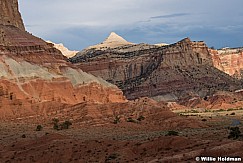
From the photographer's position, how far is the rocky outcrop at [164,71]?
122938 mm

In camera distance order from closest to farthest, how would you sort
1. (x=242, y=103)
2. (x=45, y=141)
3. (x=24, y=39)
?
(x=45, y=141) → (x=24, y=39) → (x=242, y=103)

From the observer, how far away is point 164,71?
419 feet

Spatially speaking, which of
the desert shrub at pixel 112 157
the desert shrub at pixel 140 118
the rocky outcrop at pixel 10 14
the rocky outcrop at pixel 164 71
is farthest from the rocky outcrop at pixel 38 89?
the rocky outcrop at pixel 164 71

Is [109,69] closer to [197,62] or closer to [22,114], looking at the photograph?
[197,62]

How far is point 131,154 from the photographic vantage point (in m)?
24.5

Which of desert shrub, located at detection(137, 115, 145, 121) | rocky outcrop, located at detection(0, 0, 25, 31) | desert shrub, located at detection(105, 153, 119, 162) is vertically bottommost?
desert shrub, located at detection(137, 115, 145, 121)

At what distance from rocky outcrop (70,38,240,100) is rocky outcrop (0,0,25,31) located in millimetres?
47575

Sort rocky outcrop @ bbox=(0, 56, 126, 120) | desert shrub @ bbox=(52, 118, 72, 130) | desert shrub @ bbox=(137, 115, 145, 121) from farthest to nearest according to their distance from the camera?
1. desert shrub @ bbox=(137, 115, 145, 121)
2. rocky outcrop @ bbox=(0, 56, 126, 120)
3. desert shrub @ bbox=(52, 118, 72, 130)

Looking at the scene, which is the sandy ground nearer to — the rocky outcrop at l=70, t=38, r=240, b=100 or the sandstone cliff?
the sandstone cliff

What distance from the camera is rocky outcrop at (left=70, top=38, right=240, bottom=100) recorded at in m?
123

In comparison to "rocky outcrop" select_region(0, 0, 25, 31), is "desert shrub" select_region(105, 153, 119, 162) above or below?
below

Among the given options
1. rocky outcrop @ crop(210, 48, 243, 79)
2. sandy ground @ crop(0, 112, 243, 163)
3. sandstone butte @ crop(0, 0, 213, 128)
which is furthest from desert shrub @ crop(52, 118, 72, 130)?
rocky outcrop @ crop(210, 48, 243, 79)

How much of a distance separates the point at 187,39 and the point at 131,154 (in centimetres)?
11837

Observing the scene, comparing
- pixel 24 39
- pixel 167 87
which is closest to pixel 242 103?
pixel 167 87
